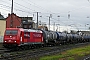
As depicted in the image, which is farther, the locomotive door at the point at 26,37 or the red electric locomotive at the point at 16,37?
the locomotive door at the point at 26,37

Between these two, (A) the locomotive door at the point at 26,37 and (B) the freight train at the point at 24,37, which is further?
(A) the locomotive door at the point at 26,37

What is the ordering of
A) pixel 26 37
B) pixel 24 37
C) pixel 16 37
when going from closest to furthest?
pixel 16 37
pixel 24 37
pixel 26 37

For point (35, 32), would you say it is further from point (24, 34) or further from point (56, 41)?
point (56, 41)

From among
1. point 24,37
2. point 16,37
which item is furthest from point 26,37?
point 16,37

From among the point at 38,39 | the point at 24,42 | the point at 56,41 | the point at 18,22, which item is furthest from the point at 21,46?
the point at 18,22

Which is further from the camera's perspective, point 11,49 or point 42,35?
point 42,35

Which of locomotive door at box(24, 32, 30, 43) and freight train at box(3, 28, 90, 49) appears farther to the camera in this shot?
locomotive door at box(24, 32, 30, 43)

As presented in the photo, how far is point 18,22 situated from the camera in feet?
364

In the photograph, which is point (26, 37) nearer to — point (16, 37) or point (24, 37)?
point (24, 37)

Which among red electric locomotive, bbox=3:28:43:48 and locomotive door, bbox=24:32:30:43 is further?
locomotive door, bbox=24:32:30:43

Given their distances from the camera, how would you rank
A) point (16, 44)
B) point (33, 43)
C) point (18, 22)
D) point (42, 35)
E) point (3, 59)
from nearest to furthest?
Result: point (3, 59) < point (16, 44) < point (33, 43) < point (42, 35) < point (18, 22)

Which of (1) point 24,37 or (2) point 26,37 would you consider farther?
(2) point 26,37

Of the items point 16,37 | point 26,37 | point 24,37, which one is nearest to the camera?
point 16,37

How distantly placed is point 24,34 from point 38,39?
318 inches
